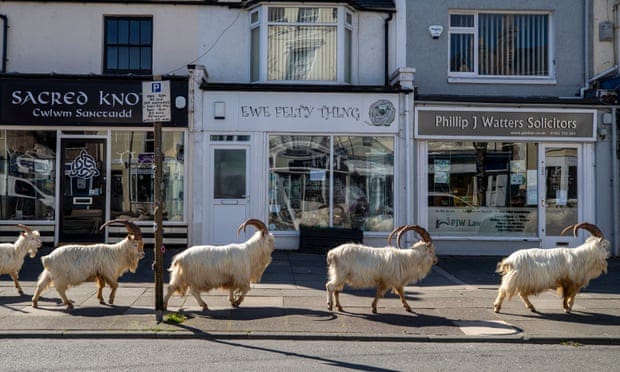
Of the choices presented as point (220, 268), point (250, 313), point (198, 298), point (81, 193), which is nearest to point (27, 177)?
point (81, 193)

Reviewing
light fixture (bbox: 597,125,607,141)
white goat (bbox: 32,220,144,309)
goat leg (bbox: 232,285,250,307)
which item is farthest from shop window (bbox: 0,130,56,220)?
light fixture (bbox: 597,125,607,141)

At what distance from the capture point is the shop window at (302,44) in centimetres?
1397

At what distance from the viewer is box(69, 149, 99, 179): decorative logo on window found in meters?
13.5

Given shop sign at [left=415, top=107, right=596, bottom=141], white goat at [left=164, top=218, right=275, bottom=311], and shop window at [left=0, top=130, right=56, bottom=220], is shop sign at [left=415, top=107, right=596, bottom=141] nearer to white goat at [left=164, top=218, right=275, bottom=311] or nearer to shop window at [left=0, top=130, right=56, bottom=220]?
white goat at [left=164, top=218, right=275, bottom=311]

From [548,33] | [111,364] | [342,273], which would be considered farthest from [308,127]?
[111,364]

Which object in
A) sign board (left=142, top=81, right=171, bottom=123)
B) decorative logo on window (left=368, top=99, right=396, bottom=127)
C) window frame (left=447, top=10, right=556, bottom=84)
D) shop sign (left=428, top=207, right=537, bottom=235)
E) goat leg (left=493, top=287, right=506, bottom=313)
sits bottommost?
goat leg (left=493, top=287, right=506, bottom=313)

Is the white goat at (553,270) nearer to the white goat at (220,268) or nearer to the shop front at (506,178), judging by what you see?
the white goat at (220,268)

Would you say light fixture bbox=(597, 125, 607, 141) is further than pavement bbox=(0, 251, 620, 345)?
Yes

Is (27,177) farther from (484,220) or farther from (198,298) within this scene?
(484,220)

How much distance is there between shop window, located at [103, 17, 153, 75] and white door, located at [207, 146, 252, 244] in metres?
3.24

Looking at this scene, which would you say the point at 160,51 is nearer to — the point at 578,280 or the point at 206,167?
the point at 206,167

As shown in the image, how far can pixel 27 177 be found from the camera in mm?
13562

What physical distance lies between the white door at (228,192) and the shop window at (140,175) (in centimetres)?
94

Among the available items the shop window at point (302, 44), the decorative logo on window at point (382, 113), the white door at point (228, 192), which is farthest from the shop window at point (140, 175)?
the decorative logo on window at point (382, 113)
